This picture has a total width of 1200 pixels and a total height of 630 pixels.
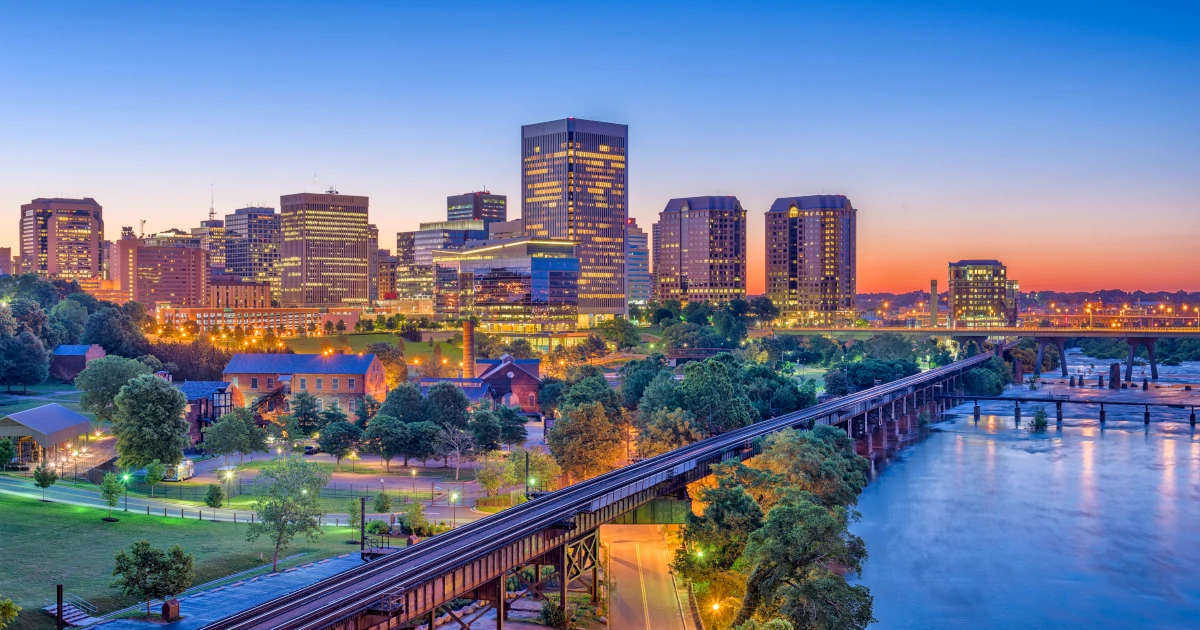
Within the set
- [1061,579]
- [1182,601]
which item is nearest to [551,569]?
[1061,579]

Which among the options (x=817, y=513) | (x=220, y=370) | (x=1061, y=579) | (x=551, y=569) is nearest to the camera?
(x=817, y=513)

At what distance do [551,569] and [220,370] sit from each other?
342ft

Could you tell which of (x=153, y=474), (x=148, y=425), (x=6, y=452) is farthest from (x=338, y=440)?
(x=6, y=452)

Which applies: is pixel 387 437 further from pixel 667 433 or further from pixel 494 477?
pixel 667 433

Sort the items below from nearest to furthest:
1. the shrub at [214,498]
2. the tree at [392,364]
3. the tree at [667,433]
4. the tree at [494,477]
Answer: the shrub at [214,498] < the tree at [494,477] < the tree at [667,433] < the tree at [392,364]

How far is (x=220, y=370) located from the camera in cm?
14575

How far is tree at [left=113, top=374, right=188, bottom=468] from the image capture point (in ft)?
248

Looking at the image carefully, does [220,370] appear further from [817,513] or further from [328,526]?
[817,513]

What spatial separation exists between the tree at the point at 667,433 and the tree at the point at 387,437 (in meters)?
20.1

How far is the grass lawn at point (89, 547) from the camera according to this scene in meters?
45.0

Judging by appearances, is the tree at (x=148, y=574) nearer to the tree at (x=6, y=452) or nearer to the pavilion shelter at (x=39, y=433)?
the tree at (x=6, y=452)

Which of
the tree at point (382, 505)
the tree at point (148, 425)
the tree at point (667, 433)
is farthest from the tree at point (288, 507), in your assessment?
the tree at point (667, 433)

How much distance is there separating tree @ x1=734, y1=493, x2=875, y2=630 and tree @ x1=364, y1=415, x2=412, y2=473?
4380cm

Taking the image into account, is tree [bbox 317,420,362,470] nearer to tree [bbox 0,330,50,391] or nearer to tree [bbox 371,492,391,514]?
tree [bbox 371,492,391,514]
